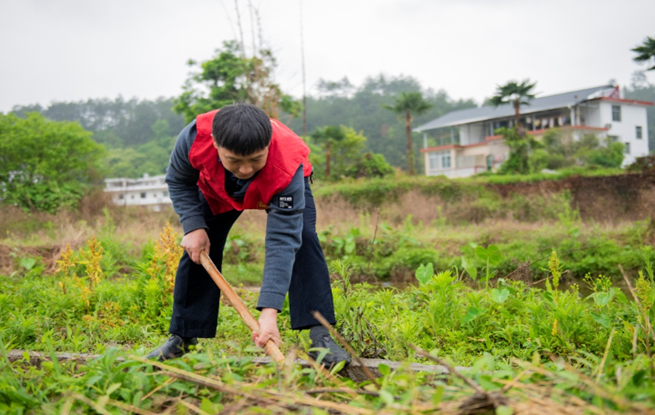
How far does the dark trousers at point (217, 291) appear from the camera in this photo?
8.08ft

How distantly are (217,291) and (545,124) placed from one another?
37.6 meters

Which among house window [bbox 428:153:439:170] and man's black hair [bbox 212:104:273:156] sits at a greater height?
house window [bbox 428:153:439:170]

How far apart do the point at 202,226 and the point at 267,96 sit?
1213 cm

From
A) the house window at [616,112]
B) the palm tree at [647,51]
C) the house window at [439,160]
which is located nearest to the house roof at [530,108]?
the house window at [616,112]

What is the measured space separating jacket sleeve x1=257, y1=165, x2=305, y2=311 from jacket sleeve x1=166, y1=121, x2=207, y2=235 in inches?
15.9

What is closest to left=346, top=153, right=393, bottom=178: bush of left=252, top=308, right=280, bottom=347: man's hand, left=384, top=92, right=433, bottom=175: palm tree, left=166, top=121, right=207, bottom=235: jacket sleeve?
left=384, top=92, right=433, bottom=175: palm tree

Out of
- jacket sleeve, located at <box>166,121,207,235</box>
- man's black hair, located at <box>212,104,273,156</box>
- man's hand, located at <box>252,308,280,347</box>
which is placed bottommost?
man's hand, located at <box>252,308,280,347</box>

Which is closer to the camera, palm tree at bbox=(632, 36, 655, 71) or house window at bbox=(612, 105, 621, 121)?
palm tree at bbox=(632, 36, 655, 71)

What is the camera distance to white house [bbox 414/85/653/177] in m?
35.1

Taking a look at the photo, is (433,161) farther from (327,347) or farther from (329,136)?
(327,347)

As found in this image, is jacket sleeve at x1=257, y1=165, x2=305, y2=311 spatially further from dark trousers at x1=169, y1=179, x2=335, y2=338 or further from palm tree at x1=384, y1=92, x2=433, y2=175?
palm tree at x1=384, y1=92, x2=433, y2=175

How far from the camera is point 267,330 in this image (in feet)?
6.52

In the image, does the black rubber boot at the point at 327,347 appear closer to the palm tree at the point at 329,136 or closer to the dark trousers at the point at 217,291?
the dark trousers at the point at 217,291

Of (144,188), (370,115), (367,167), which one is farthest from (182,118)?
(367,167)
